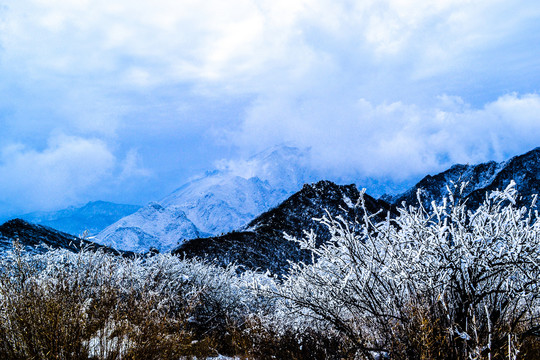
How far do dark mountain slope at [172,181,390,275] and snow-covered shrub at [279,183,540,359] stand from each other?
55.4 feet

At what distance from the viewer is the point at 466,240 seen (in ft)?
14.3

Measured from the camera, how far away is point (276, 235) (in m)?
30.5

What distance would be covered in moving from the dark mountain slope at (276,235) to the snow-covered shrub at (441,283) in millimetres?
16899

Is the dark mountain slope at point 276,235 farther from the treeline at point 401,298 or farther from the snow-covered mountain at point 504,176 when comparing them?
the snow-covered mountain at point 504,176

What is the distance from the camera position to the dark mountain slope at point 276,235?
84.5 ft

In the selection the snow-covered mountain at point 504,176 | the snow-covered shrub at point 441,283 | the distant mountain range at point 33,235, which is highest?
the snow-covered mountain at point 504,176

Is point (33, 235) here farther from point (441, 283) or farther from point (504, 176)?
point (504, 176)

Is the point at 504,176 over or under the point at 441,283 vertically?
over


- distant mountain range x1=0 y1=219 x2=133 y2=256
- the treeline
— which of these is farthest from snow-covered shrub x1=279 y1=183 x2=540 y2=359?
distant mountain range x1=0 y1=219 x2=133 y2=256

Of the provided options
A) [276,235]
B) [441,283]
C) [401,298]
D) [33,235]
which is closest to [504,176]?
[276,235]

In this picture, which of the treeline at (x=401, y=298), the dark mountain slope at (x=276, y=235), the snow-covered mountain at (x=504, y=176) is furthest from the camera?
the snow-covered mountain at (x=504, y=176)

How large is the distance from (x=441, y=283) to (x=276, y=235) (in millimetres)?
26665

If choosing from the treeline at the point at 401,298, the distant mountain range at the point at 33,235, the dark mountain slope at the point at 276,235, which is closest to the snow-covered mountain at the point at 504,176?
the dark mountain slope at the point at 276,235

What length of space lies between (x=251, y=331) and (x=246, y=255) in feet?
63.2
